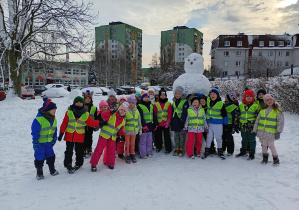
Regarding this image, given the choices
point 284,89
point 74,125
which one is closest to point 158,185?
point 74,125

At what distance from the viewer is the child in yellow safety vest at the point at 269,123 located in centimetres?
465

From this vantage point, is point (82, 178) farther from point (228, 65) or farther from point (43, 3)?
point (228, 65)

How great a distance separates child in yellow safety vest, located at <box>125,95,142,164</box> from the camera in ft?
16.3

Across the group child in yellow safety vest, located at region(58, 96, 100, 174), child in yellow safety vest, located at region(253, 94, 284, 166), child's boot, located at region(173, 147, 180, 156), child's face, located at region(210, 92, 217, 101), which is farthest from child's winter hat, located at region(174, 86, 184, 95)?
child in yellow safety vest, located at region(58, 96, 100, 174)

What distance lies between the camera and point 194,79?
5.74 m

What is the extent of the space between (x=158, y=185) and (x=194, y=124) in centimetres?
183

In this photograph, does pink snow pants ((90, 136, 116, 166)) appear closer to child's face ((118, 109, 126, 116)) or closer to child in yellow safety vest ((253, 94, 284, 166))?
child's face ((118, 109, 126, 116))

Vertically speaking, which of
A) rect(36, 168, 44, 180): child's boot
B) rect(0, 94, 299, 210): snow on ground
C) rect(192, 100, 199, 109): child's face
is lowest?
rect(0, 94, 299, 210): snow on ground

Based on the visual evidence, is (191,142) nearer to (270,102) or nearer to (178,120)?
(178,120)

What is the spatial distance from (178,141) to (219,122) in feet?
3.62

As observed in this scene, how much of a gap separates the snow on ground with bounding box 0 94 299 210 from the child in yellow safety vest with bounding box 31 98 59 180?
42 centimetres

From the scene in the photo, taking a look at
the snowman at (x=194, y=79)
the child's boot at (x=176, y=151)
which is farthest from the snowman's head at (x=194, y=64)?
the child's boot at (x=176, y=151)

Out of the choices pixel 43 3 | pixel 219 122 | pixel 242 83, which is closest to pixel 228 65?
pixel 242 83

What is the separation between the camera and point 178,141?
551cm
